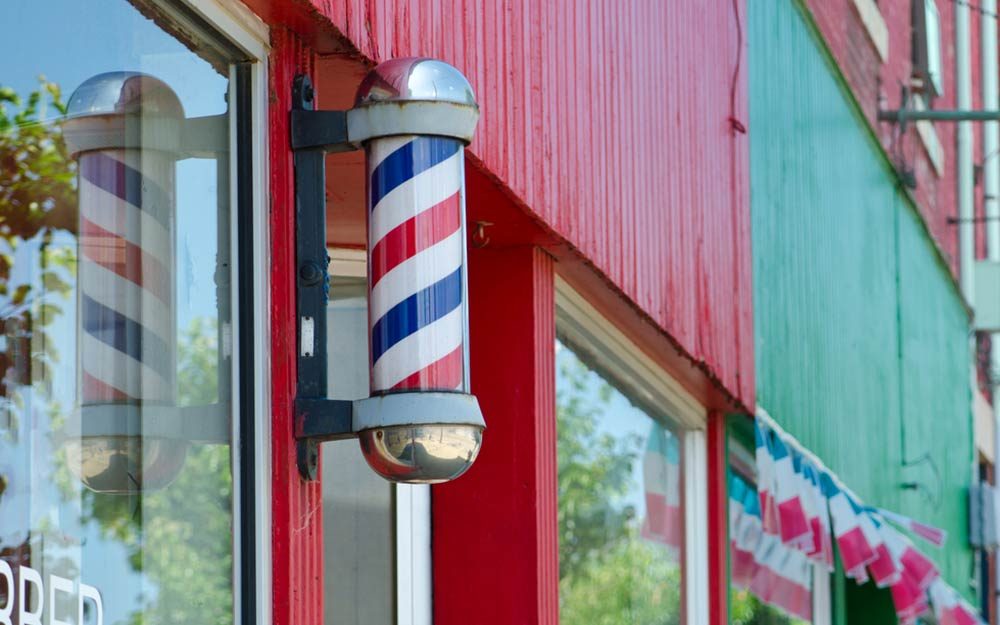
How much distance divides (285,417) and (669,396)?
12.9 ft

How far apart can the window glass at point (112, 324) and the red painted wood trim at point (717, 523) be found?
4603mm

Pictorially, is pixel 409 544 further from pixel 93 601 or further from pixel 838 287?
pixel 838 287

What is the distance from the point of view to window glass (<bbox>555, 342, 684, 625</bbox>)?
5102 mm

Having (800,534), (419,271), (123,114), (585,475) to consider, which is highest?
(123,114)

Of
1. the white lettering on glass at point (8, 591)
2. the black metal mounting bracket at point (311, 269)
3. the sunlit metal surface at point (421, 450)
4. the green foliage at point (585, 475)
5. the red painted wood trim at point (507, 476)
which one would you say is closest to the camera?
the white lettering on glass at point (8, 591)

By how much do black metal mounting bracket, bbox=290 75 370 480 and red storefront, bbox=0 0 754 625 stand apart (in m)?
0.02

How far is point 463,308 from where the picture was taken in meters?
2.61

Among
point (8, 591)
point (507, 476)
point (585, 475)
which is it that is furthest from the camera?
point (585, 475)

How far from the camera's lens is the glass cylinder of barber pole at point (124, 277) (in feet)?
7.75

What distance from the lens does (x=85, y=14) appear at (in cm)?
239

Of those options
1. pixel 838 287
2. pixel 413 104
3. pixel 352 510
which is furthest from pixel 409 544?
pixel 838 287

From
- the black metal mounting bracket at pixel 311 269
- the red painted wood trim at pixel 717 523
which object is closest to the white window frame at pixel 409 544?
the black metal mounting bracket at pixel 311 269

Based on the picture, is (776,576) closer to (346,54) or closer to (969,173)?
(346,54)

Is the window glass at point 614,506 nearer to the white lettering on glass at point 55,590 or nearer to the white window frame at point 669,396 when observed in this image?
the white window frame at point 669,396
